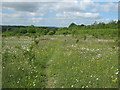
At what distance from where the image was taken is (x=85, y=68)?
6.96 metres

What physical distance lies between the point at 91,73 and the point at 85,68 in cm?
71

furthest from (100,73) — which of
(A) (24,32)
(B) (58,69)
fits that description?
(A) (24,32)

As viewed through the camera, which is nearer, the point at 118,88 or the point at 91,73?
the point at 118,88

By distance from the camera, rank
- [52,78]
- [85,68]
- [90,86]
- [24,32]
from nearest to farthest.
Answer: [90,86] → [52,78] → [85,68] → [24,32]

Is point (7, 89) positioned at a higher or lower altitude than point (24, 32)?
lower

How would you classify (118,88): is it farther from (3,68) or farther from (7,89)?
(3,68)

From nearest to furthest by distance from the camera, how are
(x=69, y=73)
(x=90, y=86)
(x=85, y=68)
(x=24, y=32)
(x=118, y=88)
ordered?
(x=118, y=88) < (x=90, y=86) < (x=69, y=73) < (x=85, y=68) < (x=24, y=32)

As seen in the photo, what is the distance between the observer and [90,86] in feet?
16.6

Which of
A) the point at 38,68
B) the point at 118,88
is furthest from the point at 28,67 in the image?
the point at 118,88

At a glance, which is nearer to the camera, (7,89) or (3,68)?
(7,89)

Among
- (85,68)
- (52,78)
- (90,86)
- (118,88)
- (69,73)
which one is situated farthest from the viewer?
(85,68)

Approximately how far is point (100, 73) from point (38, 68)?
2558mm

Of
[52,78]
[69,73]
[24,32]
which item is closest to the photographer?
[52,78]

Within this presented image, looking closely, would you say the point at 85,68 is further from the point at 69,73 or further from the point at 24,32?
the point at 24,32
